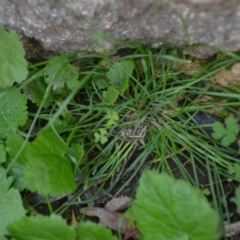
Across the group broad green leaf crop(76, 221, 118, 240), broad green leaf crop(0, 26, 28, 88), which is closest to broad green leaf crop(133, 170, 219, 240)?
broad green leaf crop(76, 221, 118, 240)

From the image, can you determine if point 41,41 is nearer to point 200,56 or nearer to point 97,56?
point 97,56

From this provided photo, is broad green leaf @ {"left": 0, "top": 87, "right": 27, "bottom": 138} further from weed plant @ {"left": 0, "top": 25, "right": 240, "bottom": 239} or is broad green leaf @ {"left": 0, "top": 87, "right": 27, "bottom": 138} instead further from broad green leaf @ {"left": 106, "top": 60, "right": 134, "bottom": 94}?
broad green leaf @ {"left": 106, "top": 60, "right": 134, "bottom": 94}

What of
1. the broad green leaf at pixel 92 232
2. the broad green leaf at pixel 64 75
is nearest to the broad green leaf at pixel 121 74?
the broad green leaf at pixel 64 75

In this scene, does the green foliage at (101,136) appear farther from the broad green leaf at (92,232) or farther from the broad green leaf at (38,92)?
the broad green leaf at (92,232)

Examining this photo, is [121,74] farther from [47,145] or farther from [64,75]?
[47,145]

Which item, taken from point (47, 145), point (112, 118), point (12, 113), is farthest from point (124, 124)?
point (12, 113)

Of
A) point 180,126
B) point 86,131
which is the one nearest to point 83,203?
point 86,131
